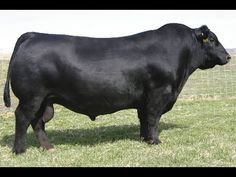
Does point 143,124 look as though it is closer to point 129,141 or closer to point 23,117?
point 129,141

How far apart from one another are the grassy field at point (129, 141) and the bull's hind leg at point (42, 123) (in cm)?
17

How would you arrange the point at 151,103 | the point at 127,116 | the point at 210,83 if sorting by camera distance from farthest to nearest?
the point at 210,83, the point at 127,116, the point at 151,103

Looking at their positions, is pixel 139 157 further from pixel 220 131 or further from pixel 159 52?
pixel 220 131

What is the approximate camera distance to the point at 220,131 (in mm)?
8297

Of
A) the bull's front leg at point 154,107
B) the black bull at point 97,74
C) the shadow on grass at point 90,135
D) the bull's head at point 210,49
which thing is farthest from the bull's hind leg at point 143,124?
the bull's head at point 210,49

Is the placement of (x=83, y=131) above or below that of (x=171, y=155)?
below

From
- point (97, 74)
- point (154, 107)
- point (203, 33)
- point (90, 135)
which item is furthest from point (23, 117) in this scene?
point (203, 33)

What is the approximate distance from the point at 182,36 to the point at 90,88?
6.37 feet

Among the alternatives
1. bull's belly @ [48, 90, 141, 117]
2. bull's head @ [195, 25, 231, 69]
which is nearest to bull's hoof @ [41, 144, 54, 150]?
bull's belly @ [48, 90, 141, 117]

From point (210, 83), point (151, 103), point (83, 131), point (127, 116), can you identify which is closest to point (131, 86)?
point (151, 103)

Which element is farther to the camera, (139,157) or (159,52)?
(159,52)

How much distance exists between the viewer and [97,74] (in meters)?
6.92

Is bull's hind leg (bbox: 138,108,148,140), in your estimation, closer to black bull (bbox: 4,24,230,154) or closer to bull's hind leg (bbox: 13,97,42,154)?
black bull (bbox: 4,24,230,154)

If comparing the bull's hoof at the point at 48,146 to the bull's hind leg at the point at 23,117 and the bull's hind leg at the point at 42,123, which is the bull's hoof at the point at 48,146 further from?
the bull's hind leg at the point at 23,117
